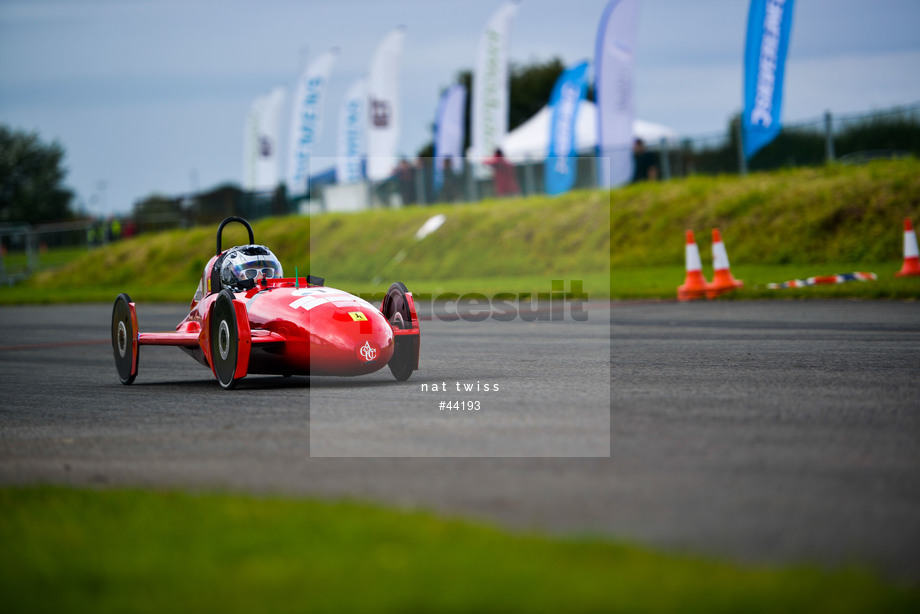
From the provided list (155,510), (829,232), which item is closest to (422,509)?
(155,510)

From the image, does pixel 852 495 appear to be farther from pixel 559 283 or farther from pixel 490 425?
pixel 559 283

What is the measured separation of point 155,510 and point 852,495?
108 inches

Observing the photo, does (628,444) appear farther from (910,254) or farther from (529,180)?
(529,180)

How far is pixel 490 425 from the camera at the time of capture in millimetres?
6449

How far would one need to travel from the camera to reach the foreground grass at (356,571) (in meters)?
3.21

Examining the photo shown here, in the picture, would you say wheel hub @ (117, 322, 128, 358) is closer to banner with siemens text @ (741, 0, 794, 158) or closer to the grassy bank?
the grassy bank

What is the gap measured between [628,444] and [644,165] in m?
25.3

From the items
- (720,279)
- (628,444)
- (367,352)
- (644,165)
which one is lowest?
(628,444)

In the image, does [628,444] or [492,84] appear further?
[492,84]

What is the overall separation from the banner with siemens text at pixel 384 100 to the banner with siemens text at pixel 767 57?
1587 centimetres

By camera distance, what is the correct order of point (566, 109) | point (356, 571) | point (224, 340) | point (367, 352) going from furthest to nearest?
1. point (566, 109)
2. point (224, 340)
3. point (367, 352)
4. point (356, 571)

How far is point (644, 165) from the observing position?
99.1 ft

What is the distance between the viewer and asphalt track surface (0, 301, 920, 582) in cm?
411

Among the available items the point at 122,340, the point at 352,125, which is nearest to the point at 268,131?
the point at 352,125
